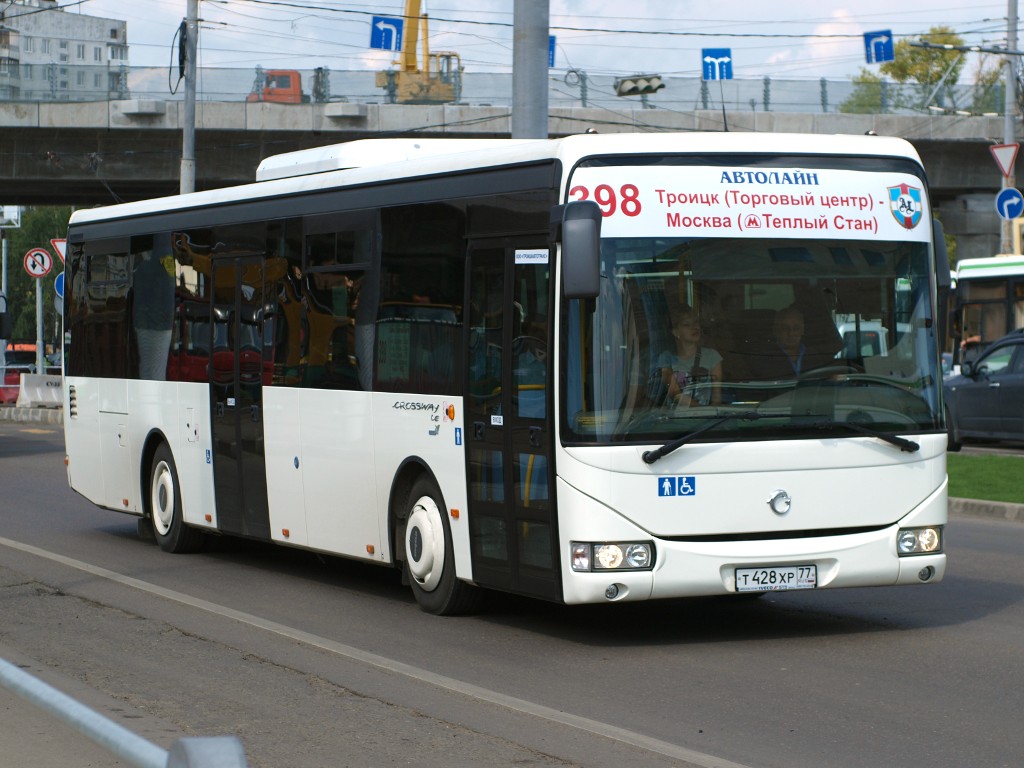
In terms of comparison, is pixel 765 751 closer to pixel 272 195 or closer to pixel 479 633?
pixel 479 633

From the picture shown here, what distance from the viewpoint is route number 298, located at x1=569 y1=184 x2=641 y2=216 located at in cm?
A: 905

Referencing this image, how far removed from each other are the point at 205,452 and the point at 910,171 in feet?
21.0

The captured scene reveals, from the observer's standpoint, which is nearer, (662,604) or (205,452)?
(662,604)

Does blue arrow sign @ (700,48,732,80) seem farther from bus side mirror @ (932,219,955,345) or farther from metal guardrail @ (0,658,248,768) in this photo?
metal guardrail @ (0,658,248,768)

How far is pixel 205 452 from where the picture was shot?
13.7 metres

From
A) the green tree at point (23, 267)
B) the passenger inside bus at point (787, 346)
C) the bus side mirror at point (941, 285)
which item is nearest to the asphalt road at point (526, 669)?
the passenger inside bus at point (787, 346)

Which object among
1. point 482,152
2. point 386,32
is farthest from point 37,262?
point 482,152

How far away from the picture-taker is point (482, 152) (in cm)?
1008

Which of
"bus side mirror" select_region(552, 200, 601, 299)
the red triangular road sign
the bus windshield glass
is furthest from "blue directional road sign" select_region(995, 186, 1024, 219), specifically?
"bus side mirror" select_region(552, 200, 601, 299)

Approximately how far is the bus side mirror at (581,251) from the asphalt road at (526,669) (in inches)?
76.4

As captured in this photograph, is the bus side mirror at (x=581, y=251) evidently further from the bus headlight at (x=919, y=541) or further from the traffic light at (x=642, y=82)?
the traffic light at (x=642, y=82)

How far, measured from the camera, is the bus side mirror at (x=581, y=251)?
28.1ft

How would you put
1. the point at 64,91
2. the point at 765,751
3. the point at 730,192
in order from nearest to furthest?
1. the point at 765,751
2. the point at 730,192
3. the point at 64,91

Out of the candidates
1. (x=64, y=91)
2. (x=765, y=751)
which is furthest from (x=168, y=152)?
(x=765, y=751)
